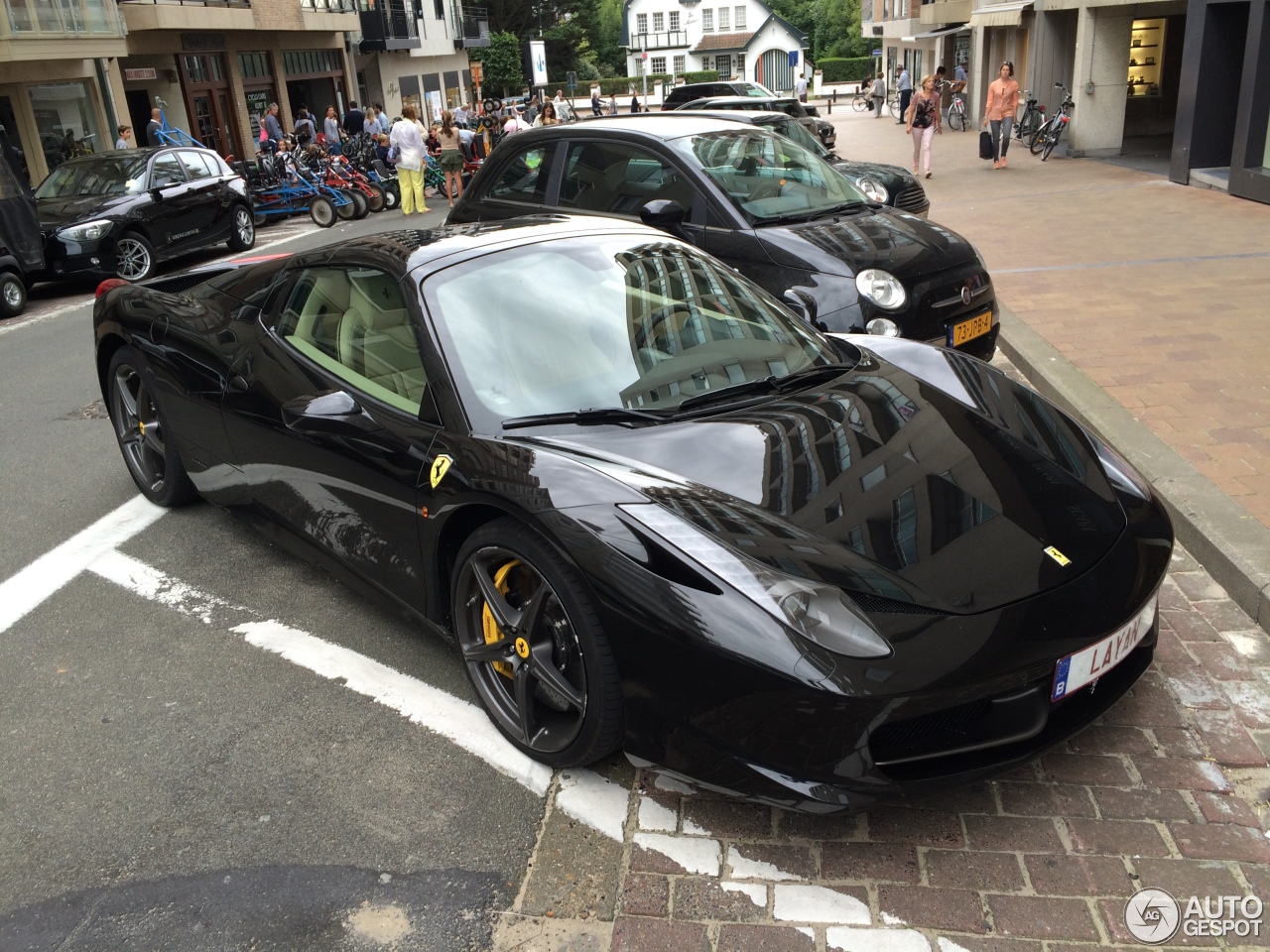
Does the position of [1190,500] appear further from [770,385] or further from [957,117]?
[957,117]

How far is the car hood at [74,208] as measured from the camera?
12.9 meters

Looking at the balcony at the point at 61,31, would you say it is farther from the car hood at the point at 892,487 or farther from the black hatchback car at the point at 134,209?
the car hood at the point at 892,487

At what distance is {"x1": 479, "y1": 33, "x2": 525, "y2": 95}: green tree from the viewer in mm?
60562

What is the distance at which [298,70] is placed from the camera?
35.0 meters

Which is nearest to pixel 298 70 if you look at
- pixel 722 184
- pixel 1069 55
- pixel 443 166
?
pixel 443 166

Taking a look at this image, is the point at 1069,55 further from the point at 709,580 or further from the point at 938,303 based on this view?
the point at 709,580

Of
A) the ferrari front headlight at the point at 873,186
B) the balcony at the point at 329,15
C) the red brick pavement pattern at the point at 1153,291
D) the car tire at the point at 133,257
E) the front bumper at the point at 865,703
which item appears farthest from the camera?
the balcony at the point at 329,15

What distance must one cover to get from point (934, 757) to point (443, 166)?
18408 mm

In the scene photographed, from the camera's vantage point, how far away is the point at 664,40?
105062mm

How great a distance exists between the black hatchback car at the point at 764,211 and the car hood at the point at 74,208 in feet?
24.4

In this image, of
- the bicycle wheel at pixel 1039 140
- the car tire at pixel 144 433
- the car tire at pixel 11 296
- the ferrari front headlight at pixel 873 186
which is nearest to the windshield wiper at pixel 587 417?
the car tire at pixel 144 433

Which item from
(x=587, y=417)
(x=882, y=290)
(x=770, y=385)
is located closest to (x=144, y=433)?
(x=587, y=417)

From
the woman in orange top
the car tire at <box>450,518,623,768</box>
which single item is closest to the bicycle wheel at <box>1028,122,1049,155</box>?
the woman in orange top

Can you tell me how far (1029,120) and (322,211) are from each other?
46.6 ft
